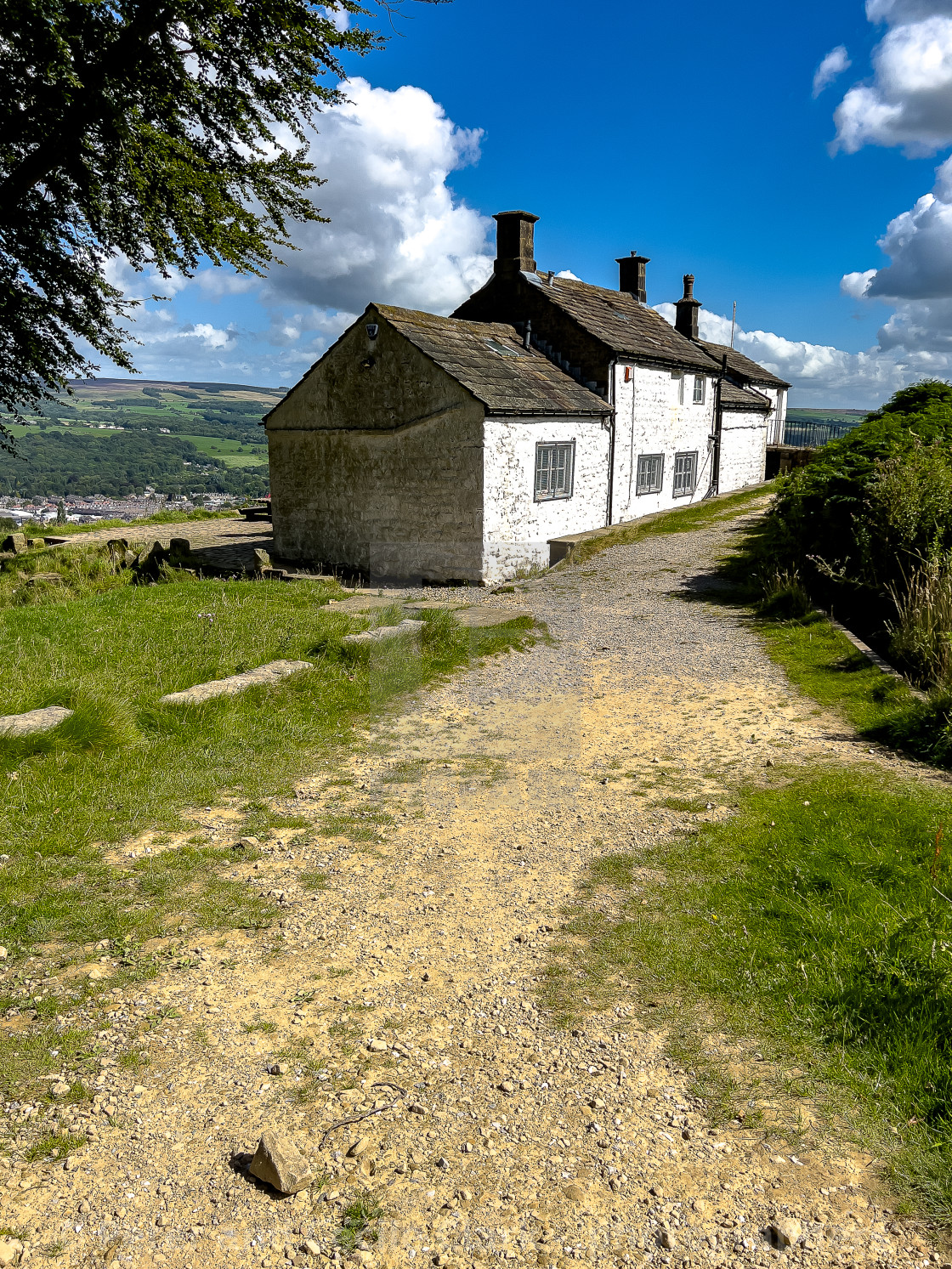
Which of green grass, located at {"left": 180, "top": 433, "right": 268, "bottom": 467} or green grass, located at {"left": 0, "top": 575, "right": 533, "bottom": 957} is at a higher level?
green grass, located at {"left": 180, "top": 433, "right": 268, "bottom": 467}

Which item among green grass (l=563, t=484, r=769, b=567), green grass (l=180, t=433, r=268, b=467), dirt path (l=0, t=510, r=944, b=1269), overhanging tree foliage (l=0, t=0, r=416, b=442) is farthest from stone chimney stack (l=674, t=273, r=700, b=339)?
green grass (l=180, t=433, r=268, b=467)

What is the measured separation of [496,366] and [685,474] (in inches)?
423

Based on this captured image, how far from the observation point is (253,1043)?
409cm

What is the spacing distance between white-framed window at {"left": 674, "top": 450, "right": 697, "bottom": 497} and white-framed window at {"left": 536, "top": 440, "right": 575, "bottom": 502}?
776cm

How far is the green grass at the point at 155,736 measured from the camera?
5352 mm

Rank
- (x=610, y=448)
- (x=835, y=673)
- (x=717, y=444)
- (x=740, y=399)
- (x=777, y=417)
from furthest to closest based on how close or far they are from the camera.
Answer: (x=777, y=417) < (x=740, y=399) < (x=717, y=444) < (x=610, y=448) < (x=835, y=673)

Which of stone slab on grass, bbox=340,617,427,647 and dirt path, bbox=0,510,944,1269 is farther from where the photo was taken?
stone slab on grass, bbox=340,617,427,647

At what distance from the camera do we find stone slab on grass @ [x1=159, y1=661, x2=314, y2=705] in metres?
8.52

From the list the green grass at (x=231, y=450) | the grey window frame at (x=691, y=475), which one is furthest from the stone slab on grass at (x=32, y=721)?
the green grass at (x=231, y=450)

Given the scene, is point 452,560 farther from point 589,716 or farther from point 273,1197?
point 273,1197

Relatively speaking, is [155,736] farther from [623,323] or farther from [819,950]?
[623,323]

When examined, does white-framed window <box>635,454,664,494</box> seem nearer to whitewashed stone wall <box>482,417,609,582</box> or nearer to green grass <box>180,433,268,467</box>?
whitewashed stone wall <box>482,417,609,582</box>

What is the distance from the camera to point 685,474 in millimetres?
27406

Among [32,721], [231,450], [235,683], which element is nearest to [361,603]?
[235,683]
